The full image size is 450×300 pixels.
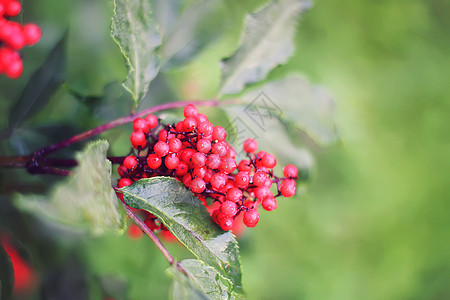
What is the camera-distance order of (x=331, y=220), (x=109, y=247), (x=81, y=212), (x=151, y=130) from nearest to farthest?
(x=81, y=212), (x=151, y=130), (x=109, y=247), (x=331, y=220)

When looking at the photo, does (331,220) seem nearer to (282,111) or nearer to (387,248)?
(387,248)

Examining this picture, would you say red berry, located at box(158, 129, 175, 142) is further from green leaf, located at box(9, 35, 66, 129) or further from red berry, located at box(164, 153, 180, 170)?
green leaf, located at box(9, 35, 66, 129)

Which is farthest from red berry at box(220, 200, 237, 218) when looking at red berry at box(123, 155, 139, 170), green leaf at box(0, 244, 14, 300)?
green leaf at box(0, 244, 14, 300)

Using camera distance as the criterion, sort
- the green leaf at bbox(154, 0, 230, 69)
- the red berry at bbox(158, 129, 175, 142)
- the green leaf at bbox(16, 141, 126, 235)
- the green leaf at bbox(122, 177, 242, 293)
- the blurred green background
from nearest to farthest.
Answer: the green leaf at bbox(16, 141, 126, 235) → the green leaf at bbox(122, 177, 242, 293) → the red berry at bbox(158, 129, 175, 142) → the green leaf at bbox(154, 0, 230, 69) → the blurred green background

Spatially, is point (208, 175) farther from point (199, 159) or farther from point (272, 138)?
point (272, 138)

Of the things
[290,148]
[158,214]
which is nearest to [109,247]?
[290,148]
